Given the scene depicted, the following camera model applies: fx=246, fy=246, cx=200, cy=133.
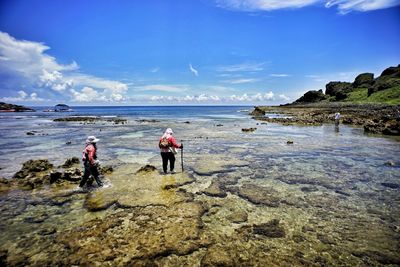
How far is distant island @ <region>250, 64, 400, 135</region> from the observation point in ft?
161

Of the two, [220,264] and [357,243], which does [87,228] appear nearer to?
[220,264]

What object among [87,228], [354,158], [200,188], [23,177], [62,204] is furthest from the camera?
[354,158]

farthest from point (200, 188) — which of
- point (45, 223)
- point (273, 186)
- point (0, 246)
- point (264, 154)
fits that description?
point (264, 154)

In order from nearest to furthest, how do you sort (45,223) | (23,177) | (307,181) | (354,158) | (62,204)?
(45,223) → (62,204) → (307,181) → (23,177) → (354,158)

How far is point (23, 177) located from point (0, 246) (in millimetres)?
7509

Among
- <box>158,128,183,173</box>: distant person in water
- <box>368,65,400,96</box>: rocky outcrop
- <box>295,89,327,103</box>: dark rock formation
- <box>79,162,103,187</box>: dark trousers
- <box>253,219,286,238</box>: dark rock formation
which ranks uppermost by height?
<box>368,65,400,96</box>: rocky outcrop

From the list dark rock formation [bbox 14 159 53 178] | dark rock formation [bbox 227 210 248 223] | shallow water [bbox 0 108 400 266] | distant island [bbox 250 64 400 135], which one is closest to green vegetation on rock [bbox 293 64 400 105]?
distant island [bbox 250 64 400 135]

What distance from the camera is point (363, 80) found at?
120375 millimetres

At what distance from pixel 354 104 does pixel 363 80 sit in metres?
50.0

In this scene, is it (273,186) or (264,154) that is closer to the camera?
(273,186)

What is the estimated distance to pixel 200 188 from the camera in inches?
445

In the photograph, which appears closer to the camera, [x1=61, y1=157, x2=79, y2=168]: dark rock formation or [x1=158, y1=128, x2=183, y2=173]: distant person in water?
[x1=158, y1=128, x2=183, y2=173]: distant person in water

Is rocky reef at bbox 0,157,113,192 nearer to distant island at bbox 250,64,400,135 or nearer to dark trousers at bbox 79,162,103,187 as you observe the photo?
dark trousers at bbox 79,162,103,187

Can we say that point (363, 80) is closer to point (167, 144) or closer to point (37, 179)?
point (167, 144)
